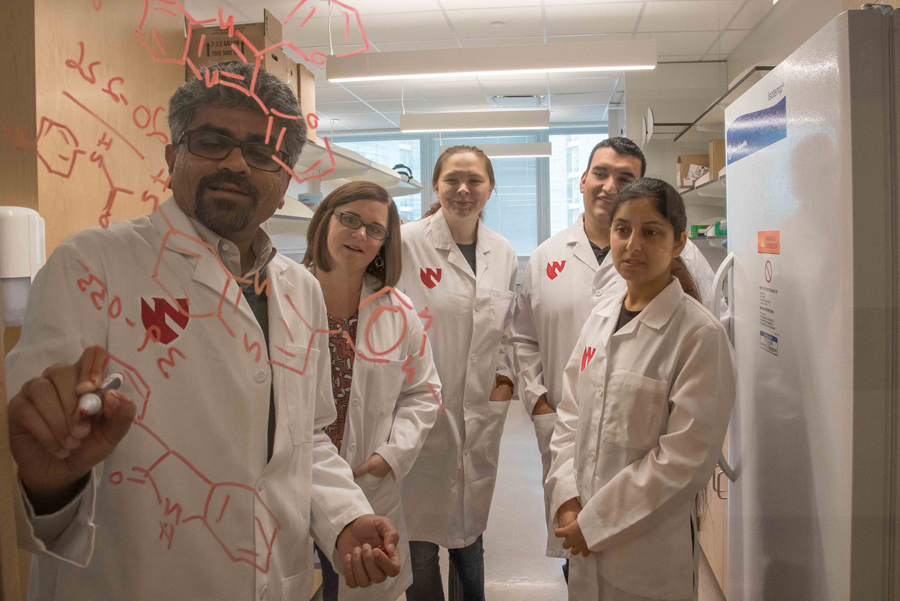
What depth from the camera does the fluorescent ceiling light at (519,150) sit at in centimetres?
167

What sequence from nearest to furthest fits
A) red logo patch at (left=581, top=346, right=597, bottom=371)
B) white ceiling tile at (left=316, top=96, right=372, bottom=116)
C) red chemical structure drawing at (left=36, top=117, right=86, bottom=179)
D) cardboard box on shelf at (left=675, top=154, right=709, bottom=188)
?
1. red chemical structure drawing at (left=36, top=117, right=86, bottom=179)
2. white ceiling tile at (left=316, top=96, right=372, bottom=116)
3. red logo patch at (left=581, top=346, right=597, bottom=371)
4. cardboard box on shelf at (left=675, top=154, right=709, bottom=188)

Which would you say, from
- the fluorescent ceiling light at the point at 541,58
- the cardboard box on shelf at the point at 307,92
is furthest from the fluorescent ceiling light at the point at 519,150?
the cardboard box on shelf at the point at 307,92

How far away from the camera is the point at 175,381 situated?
1.65ft

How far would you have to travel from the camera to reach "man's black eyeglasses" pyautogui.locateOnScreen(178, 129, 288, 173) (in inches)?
19.8

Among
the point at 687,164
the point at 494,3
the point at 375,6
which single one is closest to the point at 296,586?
the point at 375,6

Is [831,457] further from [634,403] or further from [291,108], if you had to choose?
[291,108]

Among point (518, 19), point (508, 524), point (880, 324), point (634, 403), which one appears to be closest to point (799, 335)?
point (880, 324)

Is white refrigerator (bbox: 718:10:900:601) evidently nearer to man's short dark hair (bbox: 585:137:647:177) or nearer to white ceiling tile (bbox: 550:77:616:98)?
man's short dark hair (bbox: 585:137:647:177)

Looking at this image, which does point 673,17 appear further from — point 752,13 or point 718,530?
point 718,530

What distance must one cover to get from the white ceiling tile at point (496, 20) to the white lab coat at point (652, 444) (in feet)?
5.70

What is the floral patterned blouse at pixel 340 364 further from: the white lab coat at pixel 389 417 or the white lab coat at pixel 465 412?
the white lab coat at pixel 465 412

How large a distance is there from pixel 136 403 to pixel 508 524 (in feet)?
8.67

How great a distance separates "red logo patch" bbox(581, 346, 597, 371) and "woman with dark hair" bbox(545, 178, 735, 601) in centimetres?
4

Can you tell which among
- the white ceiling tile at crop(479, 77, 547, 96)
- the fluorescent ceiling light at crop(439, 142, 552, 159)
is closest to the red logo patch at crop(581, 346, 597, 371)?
the fluorescent ceiling light at crop(439, 142, 552, 159)
